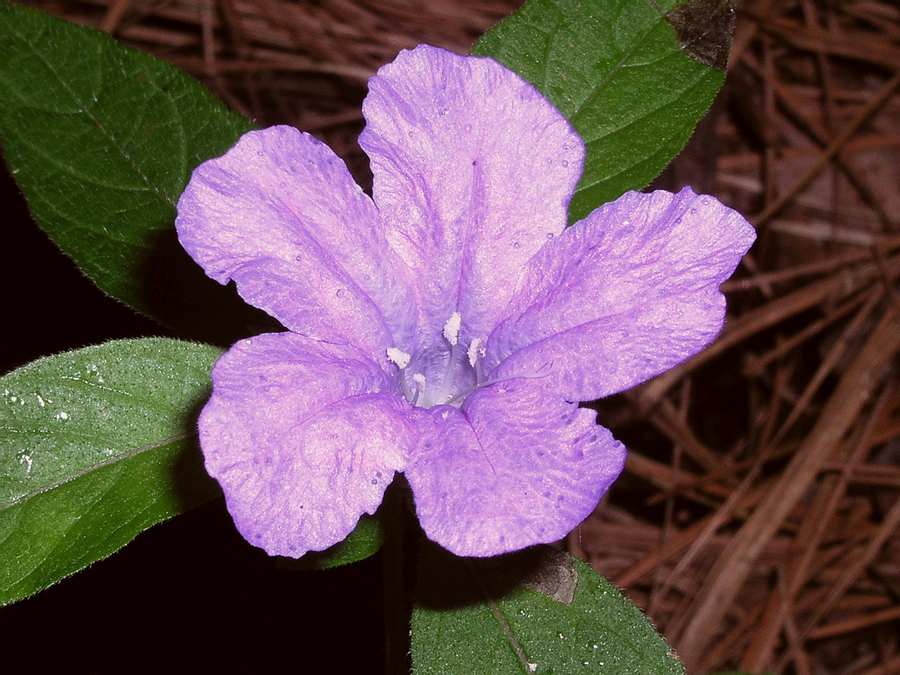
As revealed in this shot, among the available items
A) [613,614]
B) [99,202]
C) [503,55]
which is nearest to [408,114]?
[503,55]

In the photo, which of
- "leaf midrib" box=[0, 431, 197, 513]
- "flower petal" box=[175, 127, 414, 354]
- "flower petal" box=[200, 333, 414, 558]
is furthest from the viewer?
"leaf midrib" box=[0, 431, 197, 513]

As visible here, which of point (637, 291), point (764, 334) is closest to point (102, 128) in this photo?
point (637, 291)

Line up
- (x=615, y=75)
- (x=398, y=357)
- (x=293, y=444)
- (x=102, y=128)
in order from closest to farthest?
(x=293, y=444) → (x=398, y=357) → (x=102, y=128) → (x=615, y=75)

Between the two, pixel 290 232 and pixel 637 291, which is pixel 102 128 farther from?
pixel 637 291

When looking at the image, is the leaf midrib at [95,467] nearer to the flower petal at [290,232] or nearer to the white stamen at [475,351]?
the flower petal at [290,232]

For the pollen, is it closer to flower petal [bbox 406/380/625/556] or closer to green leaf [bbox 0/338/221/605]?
flower petal [bbox 406/380/625/556]

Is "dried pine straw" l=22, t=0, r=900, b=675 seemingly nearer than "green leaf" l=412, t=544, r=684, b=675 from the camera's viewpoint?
No

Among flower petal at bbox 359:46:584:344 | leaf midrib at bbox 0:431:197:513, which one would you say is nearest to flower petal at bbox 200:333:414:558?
flower petal at bbox 359:46:584:344

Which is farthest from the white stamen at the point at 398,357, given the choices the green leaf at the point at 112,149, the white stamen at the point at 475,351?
the green leaf at the point at 112,149
